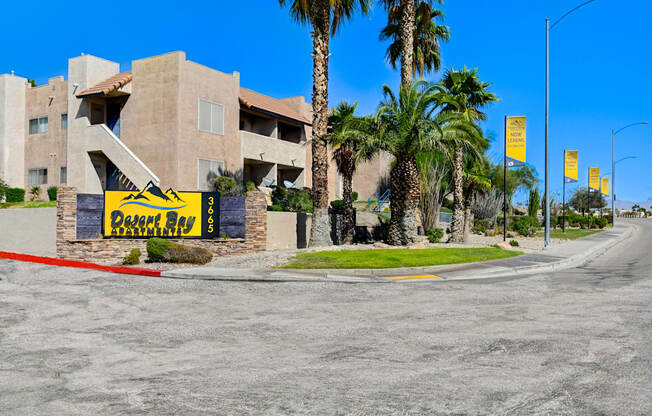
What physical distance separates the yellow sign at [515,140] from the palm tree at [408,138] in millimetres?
5948

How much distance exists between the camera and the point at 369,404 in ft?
15.4

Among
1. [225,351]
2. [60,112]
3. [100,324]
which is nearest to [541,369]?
[225,351]

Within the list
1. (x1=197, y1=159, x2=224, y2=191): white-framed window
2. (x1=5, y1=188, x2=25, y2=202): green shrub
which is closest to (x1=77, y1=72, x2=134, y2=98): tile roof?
(x1=197, y1=159, x2=224, y2=191): white-framed window

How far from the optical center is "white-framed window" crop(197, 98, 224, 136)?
28859mm

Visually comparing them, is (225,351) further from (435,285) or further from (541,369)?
(435,285)

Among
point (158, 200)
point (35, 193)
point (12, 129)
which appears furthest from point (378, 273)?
point (12, 129)

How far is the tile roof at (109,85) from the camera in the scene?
27.6 m

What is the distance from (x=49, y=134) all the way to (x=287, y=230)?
64.4 ft

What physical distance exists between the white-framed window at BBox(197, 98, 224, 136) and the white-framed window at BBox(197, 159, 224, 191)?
5.80ft

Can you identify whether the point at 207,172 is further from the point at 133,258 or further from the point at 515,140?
the point at 515,140

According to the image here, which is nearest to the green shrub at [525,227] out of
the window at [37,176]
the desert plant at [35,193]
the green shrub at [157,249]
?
the green shrub at [157,249]

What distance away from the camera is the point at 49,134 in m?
32.8

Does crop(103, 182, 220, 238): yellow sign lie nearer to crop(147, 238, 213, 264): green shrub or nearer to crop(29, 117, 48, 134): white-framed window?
crop(147, 238, 213, 264): green shrub

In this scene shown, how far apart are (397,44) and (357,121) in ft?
30.0
